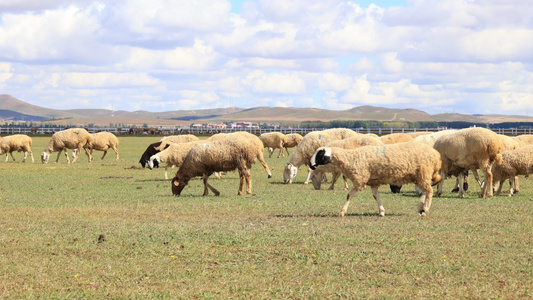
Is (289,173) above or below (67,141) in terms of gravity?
below

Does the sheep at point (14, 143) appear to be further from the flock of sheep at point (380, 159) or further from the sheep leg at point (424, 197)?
the sheep leg at point (424, 197)

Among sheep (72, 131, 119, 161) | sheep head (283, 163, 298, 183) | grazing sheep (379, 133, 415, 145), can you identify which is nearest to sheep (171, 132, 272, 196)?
sheep head (283, 163, 298, 183)

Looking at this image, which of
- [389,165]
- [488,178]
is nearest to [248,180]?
[389,165]

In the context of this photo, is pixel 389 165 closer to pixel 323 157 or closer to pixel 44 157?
pixel 323 157

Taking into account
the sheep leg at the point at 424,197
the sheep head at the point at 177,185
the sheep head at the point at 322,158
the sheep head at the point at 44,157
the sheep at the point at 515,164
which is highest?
the sheep head at the point at 322,158

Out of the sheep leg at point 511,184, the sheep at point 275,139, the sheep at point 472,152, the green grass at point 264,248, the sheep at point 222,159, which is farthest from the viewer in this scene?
the sheep at point 275,139

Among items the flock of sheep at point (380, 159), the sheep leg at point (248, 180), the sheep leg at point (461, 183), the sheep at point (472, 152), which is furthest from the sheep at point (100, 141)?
the sheep leg at point (461, 183)

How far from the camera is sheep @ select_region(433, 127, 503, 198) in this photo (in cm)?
1870

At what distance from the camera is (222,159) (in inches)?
777

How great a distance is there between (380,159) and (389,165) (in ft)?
0.86

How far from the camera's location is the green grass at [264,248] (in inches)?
337

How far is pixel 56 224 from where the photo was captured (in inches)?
549

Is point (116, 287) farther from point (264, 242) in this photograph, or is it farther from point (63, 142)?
point (63, 142)

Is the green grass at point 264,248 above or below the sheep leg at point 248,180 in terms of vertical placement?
below
